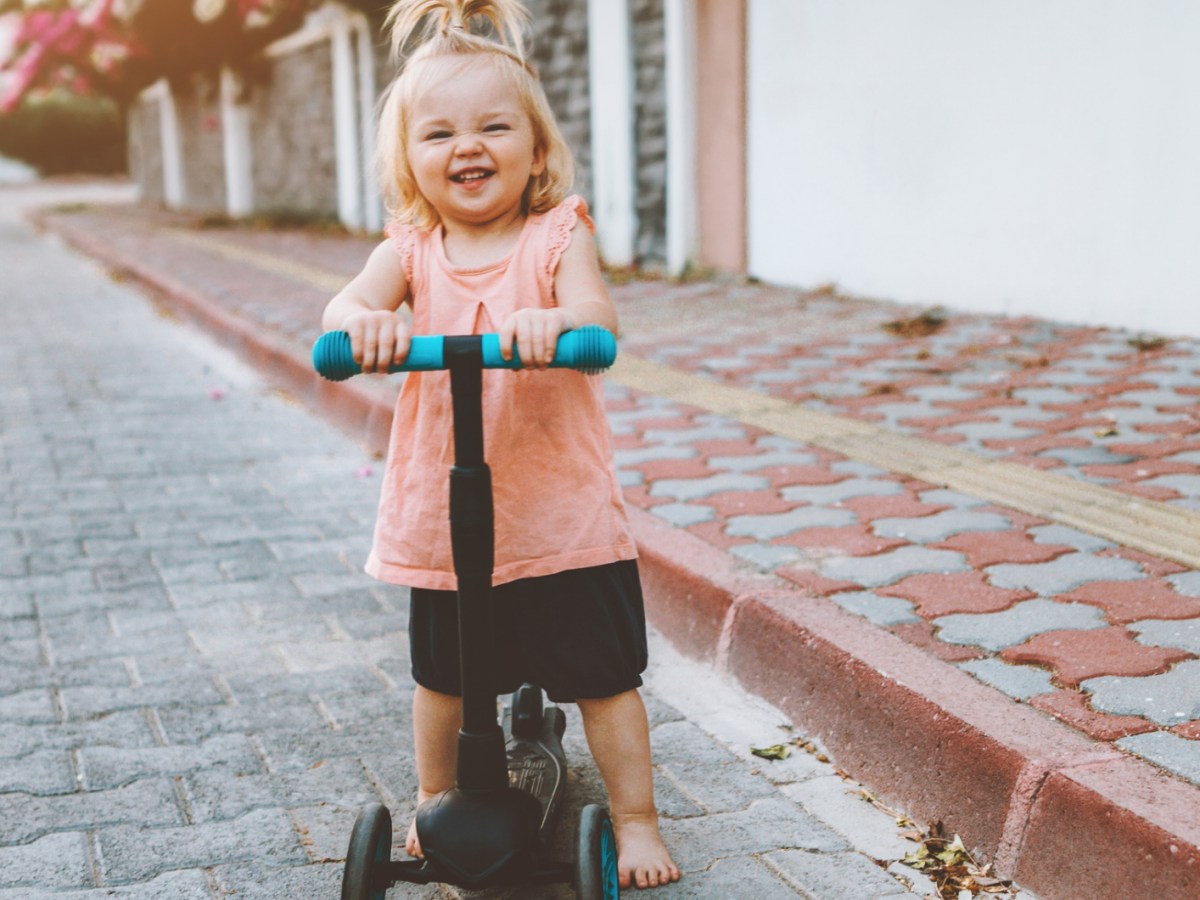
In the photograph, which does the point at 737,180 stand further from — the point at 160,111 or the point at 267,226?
the point at 160,111

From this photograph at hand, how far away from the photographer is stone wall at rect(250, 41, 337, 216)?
1592cm

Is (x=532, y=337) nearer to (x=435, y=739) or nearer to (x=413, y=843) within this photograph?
(x=435, y=739)

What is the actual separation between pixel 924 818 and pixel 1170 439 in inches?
91.9

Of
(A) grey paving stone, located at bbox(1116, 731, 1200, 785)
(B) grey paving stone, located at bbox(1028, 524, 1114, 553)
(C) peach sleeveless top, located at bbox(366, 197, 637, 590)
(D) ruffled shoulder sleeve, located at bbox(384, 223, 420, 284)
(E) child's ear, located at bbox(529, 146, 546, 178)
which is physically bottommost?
(A) grey paving stone, located at bbox(1116, 731, 1200, 785)

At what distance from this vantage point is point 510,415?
2.15 metres

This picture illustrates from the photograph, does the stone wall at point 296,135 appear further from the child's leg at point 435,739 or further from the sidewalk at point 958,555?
the child's leg at point 435,739

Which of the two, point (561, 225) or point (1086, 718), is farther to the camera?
point (1086, 718)

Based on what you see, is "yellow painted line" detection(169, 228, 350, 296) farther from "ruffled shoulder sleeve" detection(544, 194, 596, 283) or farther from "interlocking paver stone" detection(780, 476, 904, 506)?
"ruffled shoulder sleeve" detection(544, 194, 596, 283)

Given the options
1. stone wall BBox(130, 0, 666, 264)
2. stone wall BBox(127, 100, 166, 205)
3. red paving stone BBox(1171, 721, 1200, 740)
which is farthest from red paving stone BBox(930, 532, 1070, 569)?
stone wall BBox(127, 100, 166, 205)

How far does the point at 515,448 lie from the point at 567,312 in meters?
0.34

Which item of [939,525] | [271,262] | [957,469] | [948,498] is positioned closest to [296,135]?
[271,262]

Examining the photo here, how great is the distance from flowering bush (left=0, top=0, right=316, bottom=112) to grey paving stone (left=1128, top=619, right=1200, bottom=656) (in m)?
15.1

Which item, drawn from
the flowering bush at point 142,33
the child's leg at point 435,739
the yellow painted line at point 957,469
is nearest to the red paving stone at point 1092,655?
the yellow painted line at point 957,469

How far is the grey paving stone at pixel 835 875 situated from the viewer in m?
2.16
